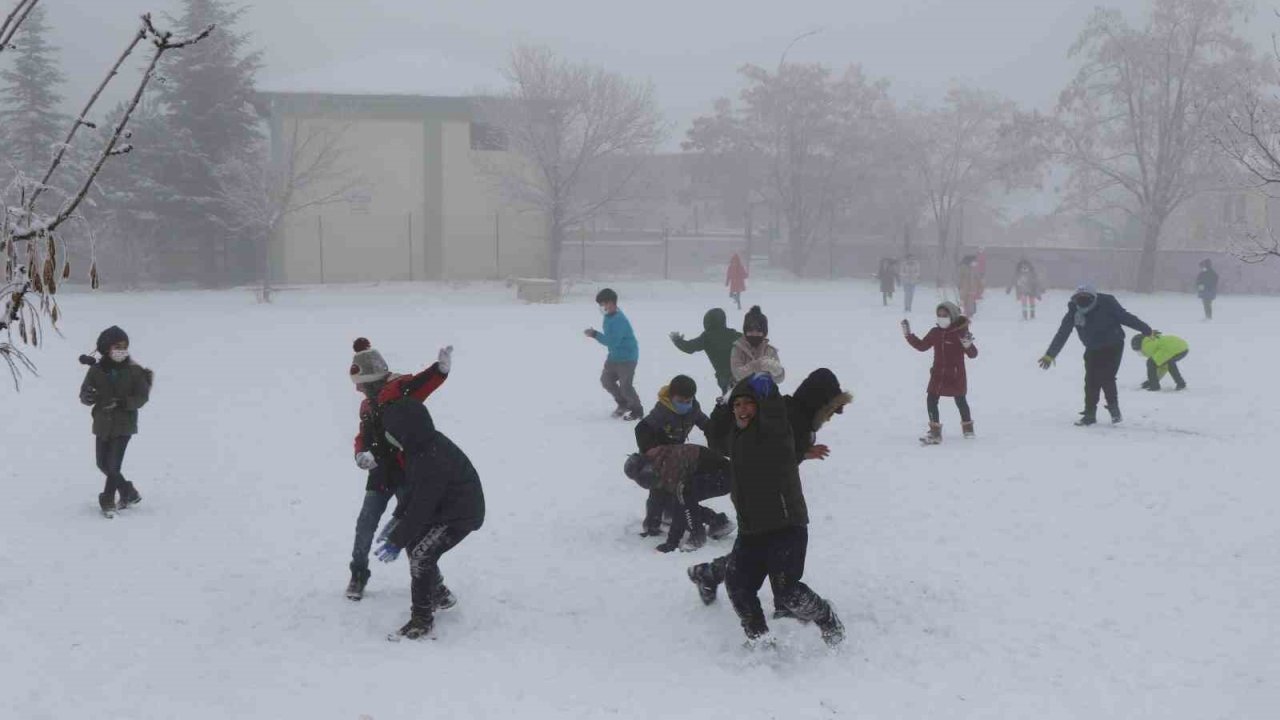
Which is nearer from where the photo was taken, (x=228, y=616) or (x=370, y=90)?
(x=228, y=616)

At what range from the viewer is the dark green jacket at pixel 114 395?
8.97m

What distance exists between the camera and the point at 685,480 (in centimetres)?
786

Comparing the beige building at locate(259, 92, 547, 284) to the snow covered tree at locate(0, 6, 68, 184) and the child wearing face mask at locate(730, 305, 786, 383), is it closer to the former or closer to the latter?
the snow covered tree at locate(0, 6, 68, 184)

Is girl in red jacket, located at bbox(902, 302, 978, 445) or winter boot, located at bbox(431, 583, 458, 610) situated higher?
girl in red jacket, located at bbox(902, 302, 978, 445)

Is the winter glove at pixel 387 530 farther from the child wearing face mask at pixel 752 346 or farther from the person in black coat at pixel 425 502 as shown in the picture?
the child wearing face mask at pixel 752 346

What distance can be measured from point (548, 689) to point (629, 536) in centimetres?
269

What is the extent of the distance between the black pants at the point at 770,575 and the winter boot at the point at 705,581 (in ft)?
1.80

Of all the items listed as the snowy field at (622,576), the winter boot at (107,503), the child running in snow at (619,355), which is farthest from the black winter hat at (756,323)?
the winter boot at (107,503)

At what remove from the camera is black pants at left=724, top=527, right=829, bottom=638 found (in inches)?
240

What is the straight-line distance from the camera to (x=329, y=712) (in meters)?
5.54

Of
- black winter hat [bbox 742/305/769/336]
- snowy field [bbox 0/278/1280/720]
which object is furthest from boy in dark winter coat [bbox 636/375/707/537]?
black winter hat [bbox 742/305/769/336]

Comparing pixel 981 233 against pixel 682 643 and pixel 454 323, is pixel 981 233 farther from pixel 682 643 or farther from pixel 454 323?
pixel 682 643

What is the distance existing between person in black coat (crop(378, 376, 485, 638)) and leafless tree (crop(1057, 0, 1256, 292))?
37574 millimetres

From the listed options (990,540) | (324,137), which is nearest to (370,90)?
(324,137)
